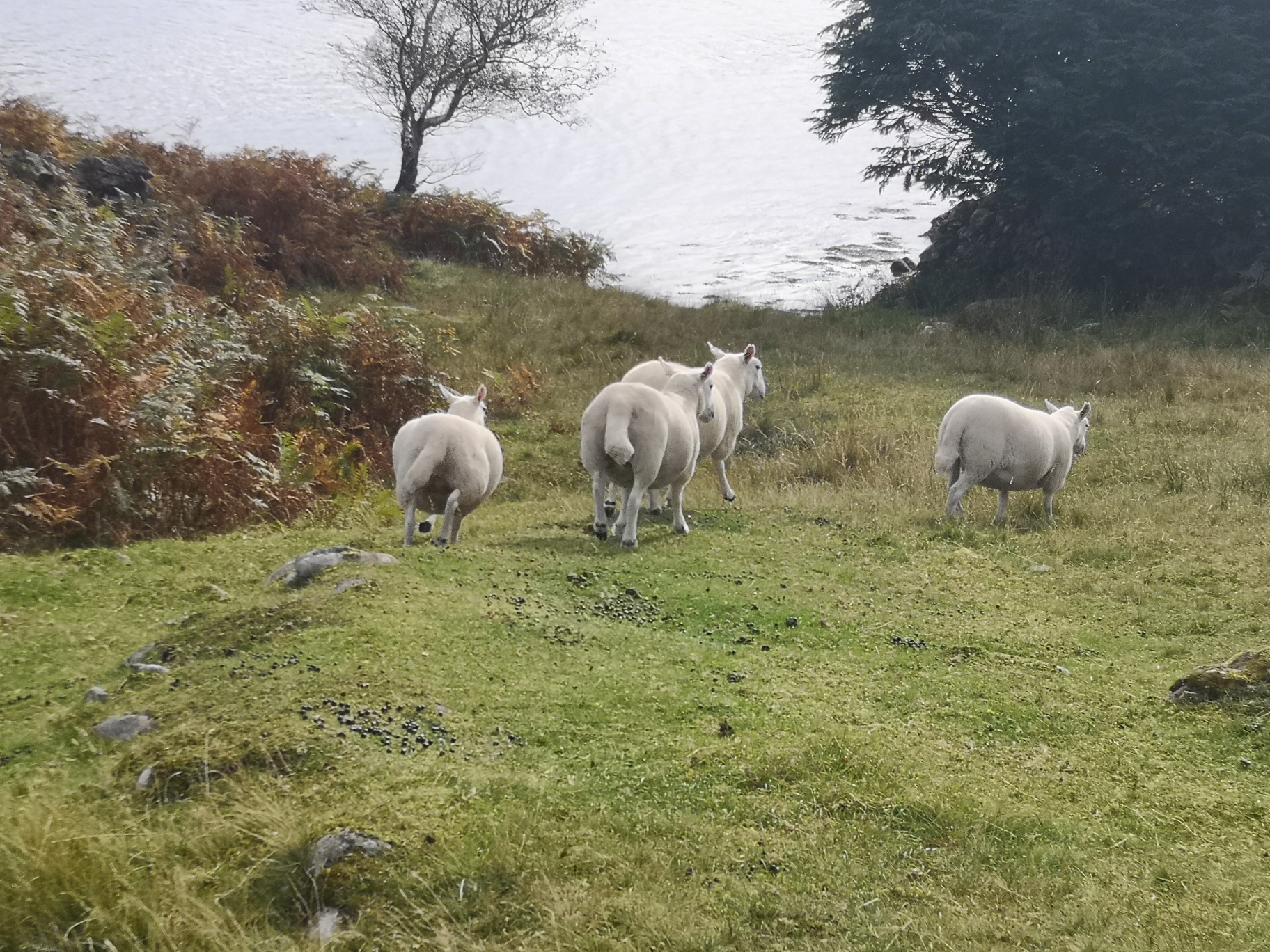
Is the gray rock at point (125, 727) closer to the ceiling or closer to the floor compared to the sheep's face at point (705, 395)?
closer to the floor

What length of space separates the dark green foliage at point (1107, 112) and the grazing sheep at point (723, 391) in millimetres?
20097

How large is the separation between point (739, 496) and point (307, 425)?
558 cm

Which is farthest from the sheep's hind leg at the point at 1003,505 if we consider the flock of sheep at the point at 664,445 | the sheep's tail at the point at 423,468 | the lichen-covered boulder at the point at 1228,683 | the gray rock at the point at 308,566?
the gray rock at the point at 308,566

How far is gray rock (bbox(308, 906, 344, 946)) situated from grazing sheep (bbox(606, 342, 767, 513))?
7.81 m

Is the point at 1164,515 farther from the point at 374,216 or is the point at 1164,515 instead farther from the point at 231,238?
the point at 374,216

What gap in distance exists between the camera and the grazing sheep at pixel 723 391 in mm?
12414

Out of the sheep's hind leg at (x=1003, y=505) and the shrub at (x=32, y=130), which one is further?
the shrub at (x=32, y=130)

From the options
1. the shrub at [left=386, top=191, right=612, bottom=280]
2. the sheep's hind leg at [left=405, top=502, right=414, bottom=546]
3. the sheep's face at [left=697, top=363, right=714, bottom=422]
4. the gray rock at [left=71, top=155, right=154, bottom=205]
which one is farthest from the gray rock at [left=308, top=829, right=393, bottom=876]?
the shrub at [left=386, top=191, right=612, bottom=280]

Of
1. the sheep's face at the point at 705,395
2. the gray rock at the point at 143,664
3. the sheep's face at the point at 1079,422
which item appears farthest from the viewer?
the sheep's face at the point at 1079,422

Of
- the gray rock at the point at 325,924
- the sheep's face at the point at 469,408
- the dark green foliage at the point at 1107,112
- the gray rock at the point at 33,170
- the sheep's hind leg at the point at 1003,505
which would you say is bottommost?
the gray rock at the point at 325,924

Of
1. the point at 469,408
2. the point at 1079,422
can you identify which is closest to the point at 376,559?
the point at 469,408

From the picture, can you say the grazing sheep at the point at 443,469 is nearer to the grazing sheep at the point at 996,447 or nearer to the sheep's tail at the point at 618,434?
the sheep's tail at the point at 618,434

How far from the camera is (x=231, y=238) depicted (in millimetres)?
21219

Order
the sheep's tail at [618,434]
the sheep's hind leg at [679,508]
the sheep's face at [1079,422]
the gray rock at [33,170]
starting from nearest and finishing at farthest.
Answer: the sheep's tail at [618,434] → the sheep's hind leg at [679,508] → the sheep's face at [1079,422] → the gray rock at [33,170]
